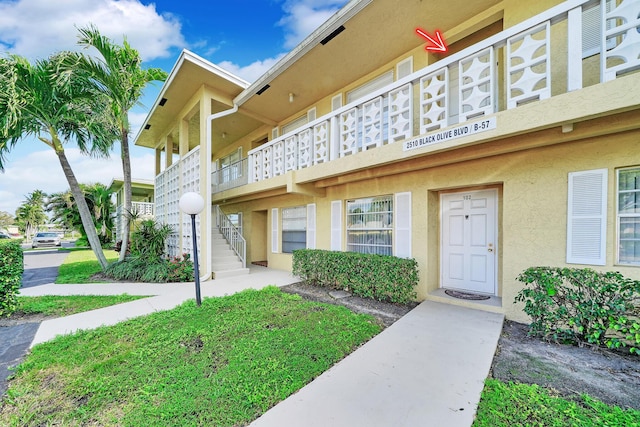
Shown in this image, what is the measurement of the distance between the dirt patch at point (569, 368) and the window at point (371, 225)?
3.22 meters

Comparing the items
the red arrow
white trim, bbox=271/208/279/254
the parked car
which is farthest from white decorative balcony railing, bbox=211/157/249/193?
the parked car

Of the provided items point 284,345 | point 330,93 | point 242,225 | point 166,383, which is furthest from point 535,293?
point 242,225

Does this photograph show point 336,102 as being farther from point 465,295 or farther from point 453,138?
point 465,295

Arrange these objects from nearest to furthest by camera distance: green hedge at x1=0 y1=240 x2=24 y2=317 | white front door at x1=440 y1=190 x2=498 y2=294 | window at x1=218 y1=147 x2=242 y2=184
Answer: green hedge at x1=0 y1=240 x2=24 y2=317
white front door at x1=440 y1=190 x2=498 y2=294
window at x1=218 y1=147 x2=242 y2=184

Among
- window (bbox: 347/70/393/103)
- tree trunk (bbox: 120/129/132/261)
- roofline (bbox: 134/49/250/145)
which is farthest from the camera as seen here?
tree trunk (bbox: 120/129/132/261)

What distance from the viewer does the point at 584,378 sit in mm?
2955

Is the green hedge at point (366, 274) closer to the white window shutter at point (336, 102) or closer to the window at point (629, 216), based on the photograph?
the window at point (629, 216)

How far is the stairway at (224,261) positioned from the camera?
8711 mm

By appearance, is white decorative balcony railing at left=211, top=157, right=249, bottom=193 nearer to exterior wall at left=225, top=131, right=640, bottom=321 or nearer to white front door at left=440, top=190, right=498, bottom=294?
exterior wall at left=225, top=131, right=640, bottom=321

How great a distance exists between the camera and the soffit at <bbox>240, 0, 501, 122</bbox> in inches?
206

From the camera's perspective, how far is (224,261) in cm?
935

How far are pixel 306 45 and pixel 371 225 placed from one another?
483 centimetres

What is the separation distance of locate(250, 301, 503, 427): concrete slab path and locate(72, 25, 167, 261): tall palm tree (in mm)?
10059

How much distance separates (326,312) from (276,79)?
6475 millimetres
